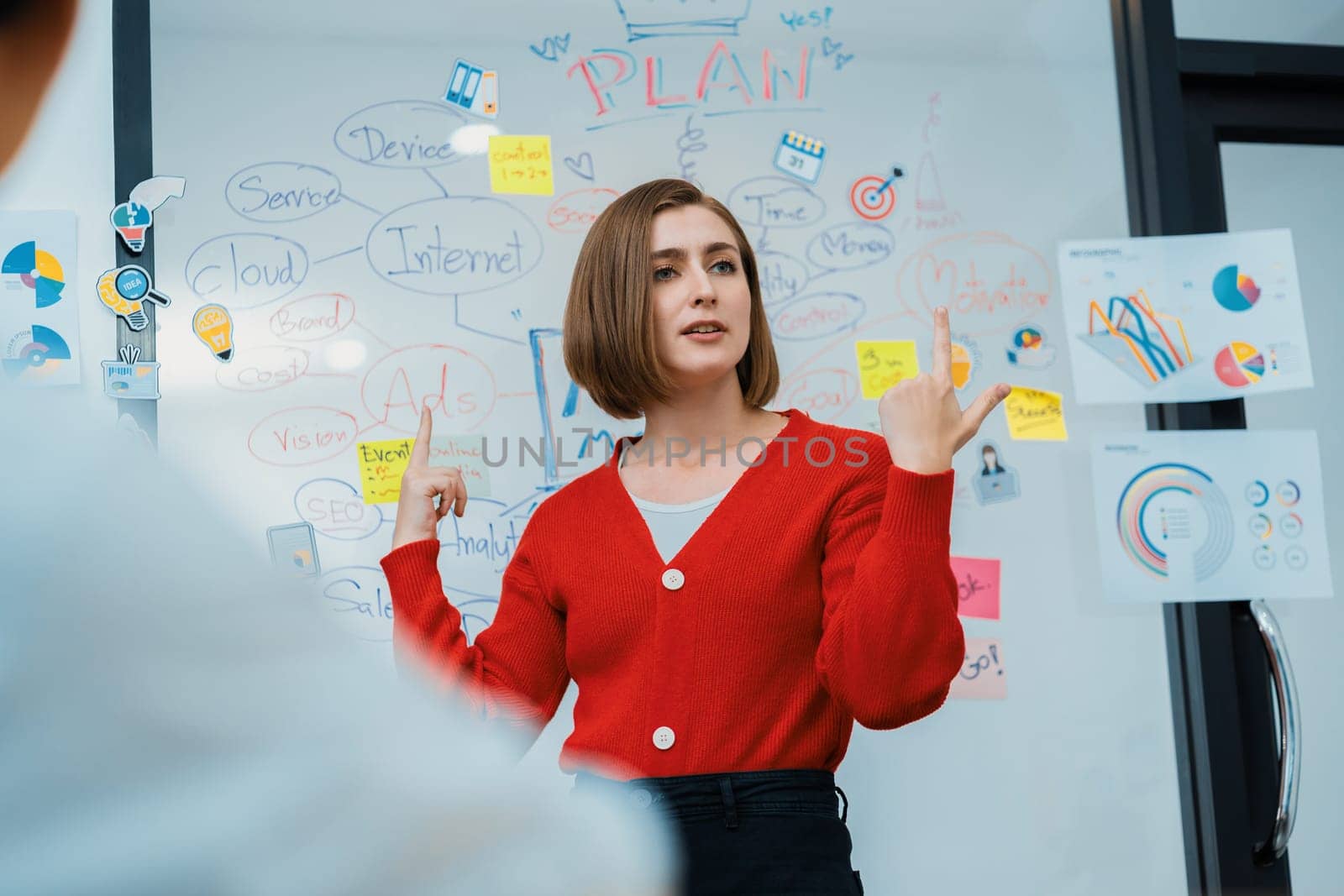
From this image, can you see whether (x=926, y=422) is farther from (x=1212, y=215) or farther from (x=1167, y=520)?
(x=1212, y=215)

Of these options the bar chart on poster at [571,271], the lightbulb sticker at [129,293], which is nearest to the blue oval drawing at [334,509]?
the bar chart on poster at [571,271]

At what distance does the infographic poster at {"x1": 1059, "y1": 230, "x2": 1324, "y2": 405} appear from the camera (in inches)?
75.4

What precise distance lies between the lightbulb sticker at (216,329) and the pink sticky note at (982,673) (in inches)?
48.8

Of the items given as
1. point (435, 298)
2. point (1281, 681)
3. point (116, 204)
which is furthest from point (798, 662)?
point (116, 204)

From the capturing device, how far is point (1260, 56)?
202 cm

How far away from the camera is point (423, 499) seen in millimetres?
1409

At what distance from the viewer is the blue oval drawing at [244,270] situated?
176cm

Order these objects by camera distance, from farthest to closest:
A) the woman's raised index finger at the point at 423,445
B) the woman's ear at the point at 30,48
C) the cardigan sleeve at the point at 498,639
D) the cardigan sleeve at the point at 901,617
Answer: the woman's raised index finger at the point at 423,445, the cardigan sleeve at the point at 498,639, the cardigan sleeve at the point at 901,617, the woman's ear at the point at 30,48

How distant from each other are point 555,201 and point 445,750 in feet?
5.22

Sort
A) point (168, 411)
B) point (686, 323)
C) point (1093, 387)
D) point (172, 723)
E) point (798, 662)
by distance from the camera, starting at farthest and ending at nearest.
→ point (1093, 387) → point (168, 411) → point (686, 323) → point (798, 662) → point (172, 723)

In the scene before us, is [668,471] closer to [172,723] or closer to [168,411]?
[168,411]

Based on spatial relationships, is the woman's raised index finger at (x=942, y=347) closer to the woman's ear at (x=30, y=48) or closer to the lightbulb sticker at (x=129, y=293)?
the woman's ear at (x=30, y=48)

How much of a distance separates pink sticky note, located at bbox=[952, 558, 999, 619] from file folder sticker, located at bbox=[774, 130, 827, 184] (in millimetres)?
675

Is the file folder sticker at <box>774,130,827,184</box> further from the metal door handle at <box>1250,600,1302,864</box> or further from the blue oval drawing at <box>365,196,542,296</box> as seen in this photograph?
the metal door handle at <box>1250,600,1302,864</box>
